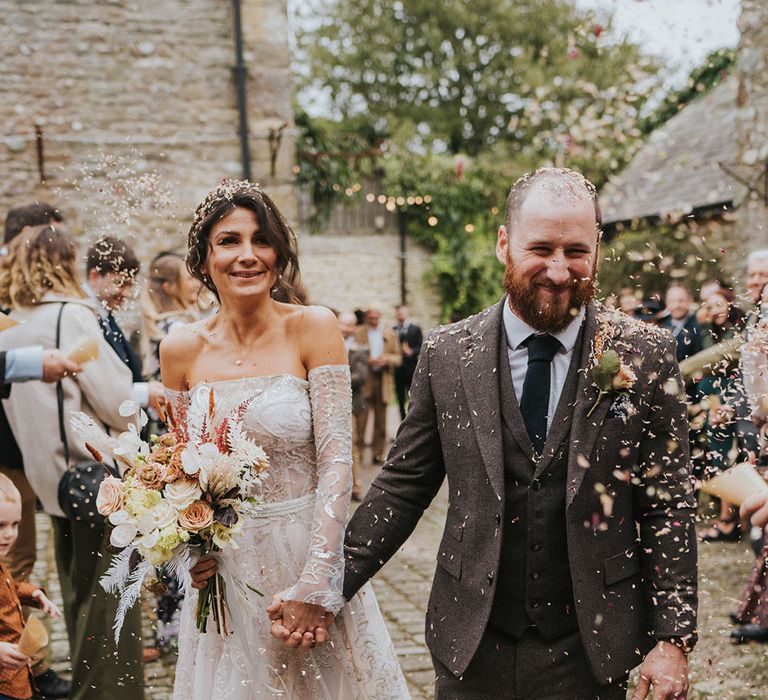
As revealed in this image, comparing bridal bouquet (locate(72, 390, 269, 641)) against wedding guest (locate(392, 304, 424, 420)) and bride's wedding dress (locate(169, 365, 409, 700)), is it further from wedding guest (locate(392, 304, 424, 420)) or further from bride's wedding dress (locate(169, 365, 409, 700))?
wedding guest (locate(392, 304, 424, 420))

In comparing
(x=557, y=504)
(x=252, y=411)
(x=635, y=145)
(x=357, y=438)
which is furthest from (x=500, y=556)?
(x=635, y=145)

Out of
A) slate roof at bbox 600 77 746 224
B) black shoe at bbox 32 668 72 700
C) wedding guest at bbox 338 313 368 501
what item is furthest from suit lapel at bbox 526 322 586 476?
slate roof at bbox 600 77 746 224

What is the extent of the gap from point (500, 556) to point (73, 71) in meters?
9.42

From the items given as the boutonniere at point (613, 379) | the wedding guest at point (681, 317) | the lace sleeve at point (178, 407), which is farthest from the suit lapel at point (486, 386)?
the wedding guest at point (681, 317)

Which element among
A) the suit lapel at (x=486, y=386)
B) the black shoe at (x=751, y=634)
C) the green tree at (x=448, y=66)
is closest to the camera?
the suit lapel at (x=486, y=386)

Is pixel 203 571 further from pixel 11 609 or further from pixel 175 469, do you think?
pixel 11 609

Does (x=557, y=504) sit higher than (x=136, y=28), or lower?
lower

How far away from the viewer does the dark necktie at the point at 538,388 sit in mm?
2488

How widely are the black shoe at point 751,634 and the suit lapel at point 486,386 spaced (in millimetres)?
3705

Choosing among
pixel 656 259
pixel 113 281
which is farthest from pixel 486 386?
pixel 656 259

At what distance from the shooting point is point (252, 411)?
9.53 ft

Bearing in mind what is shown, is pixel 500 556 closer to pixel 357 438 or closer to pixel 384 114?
pixel 357 438

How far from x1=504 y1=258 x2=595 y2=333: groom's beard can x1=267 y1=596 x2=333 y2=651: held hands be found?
1.10m

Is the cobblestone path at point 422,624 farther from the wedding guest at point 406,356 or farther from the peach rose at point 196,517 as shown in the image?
the wedding guest at point 406,356
